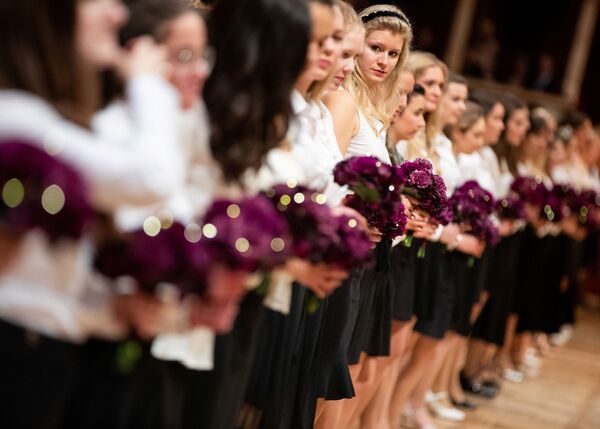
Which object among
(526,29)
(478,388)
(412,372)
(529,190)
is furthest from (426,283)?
(526,29)

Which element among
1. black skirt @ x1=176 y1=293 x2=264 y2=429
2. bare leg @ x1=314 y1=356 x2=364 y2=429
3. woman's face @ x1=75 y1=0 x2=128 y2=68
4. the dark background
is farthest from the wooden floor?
the dark background

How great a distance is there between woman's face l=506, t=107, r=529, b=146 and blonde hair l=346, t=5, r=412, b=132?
103 inches

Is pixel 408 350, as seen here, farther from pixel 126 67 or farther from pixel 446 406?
pixel 126 67

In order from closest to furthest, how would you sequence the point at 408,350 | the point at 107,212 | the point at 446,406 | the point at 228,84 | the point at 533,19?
the point at 107,212 → the point at 228,84 → the point at 408,350 → the point at 446,406 → the point at 533,19

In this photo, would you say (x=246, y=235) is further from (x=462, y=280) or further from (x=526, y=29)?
(x=526, y=29)

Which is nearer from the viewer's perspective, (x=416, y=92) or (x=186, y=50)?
(x=186, y=50)

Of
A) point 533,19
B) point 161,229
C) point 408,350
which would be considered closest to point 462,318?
point 408,350

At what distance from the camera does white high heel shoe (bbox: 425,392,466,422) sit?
6449mm

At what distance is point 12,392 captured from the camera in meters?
2.30

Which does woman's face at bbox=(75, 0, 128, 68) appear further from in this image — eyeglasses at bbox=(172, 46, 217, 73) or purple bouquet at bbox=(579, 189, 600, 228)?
purple bouquet at bbox=(579, 189, 600, 228)

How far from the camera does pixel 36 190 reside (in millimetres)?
2229

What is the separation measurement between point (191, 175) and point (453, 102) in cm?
334

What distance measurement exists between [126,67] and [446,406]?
15.0 feet

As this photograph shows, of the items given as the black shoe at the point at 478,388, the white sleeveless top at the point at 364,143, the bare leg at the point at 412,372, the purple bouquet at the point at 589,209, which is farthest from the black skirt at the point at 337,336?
the purple bouquet at the point at 589,209
